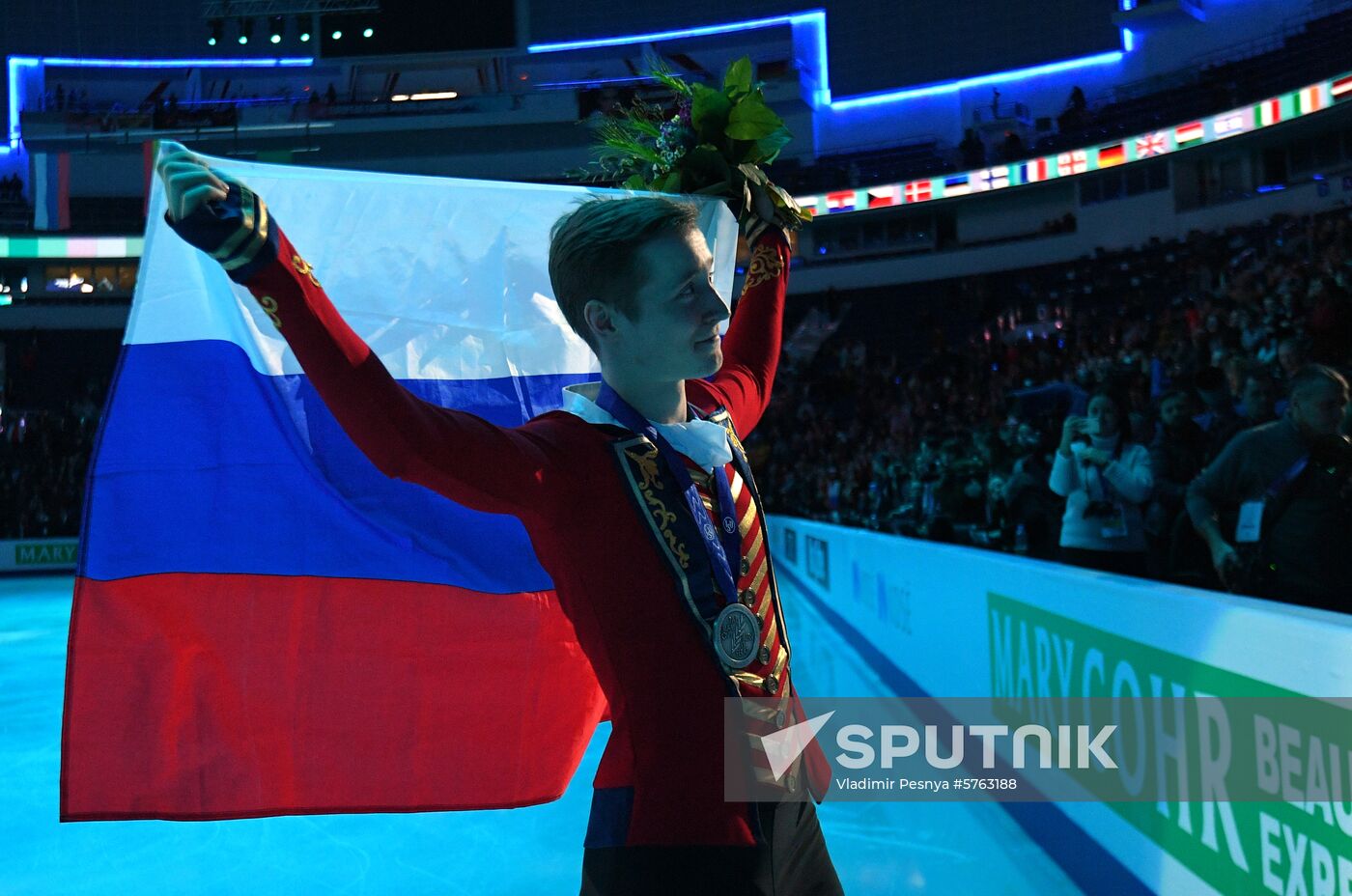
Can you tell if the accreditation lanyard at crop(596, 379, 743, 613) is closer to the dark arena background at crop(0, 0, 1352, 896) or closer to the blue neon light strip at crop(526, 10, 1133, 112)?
the dark arena background at crop(0, 0, 1352, 896)

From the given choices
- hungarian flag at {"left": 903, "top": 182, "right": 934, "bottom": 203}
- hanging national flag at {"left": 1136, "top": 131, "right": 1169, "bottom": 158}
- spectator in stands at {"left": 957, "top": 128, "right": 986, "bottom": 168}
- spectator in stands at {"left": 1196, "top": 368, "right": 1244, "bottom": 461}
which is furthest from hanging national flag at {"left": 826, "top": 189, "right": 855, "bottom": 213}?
spectator in stands at {"left": 1196, "top": 368, "right": 1244, "bottom": 461}

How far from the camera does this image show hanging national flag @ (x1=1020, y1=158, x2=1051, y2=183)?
25359 mm

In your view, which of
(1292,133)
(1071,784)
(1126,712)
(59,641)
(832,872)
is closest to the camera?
(832,872)

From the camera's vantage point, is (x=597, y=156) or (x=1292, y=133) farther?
(x=1292, y=133)

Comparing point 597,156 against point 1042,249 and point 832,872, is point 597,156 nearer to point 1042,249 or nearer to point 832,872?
point 832,872

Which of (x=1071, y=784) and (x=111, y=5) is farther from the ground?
(x=111, y=5)

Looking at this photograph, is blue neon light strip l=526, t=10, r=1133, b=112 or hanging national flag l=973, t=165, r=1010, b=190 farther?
blue neon light strip l=526, t=10, r=1133, b=112

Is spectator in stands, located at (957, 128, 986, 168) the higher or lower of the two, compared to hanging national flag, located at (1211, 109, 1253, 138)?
higher

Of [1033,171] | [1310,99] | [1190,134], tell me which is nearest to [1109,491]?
[1310,99]

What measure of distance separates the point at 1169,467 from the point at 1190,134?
61.8 ft

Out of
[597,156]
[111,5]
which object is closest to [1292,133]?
[597,156]

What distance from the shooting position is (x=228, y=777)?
201cm

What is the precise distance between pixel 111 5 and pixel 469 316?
34.9m

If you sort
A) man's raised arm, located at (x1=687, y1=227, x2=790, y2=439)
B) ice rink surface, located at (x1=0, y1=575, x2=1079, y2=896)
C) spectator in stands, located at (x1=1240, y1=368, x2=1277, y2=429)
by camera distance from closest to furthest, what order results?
man's raised arm, located at (x1=687, y1=227, x2=790, y2=439) → ice rink surface, located at (x1=0, y1=575, x2=1079, y2=896) → spectator in stands, located at (x1=1240, y1=368, x2=1277, y2=429)
